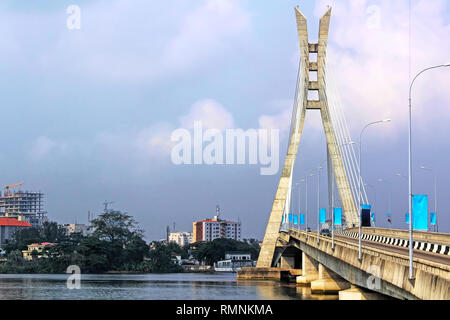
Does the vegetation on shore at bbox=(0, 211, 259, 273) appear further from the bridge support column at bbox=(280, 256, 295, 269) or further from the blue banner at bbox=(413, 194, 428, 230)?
the blue banner at bbox=(413, 194, 428, 230)

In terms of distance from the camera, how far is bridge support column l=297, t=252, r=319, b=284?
278ft

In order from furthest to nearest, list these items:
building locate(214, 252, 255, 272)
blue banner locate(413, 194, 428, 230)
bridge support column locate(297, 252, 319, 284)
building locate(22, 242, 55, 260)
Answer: building locate(214, 252, 255, 272) → building locate(22, 242, 55, 260) → bridge support column locate(297, 252, 319, 284) → blue banner locate(413, 194, 428, 230)

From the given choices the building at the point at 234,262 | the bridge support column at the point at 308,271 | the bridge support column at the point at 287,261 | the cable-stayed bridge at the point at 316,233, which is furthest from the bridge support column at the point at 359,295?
the building at the point at 234,262

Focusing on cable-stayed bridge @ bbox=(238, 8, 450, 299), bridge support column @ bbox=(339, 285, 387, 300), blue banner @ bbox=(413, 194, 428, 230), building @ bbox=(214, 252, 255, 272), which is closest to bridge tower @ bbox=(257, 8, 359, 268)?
cable-stayed bridge @ bbox=(238, 8, 450, 299)

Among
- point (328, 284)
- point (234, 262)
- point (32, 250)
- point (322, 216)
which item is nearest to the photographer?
point (328, 284)

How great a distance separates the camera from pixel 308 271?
3393 inches

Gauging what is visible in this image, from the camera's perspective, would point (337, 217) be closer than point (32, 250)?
Yes

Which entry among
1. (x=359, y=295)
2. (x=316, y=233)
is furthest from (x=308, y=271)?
(x=359, y=295)

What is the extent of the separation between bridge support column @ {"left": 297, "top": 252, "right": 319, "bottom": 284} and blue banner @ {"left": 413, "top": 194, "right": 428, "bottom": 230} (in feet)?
170

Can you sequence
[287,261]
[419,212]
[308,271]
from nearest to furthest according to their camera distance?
[419,212], [308,271], [287,261]

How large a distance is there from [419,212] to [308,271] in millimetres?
54100

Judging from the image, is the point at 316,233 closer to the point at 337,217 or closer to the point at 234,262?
the point at 337,217

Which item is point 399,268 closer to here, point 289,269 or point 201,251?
point 289,269

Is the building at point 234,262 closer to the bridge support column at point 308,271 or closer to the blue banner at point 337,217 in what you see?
the bridge support column at point 308,271
